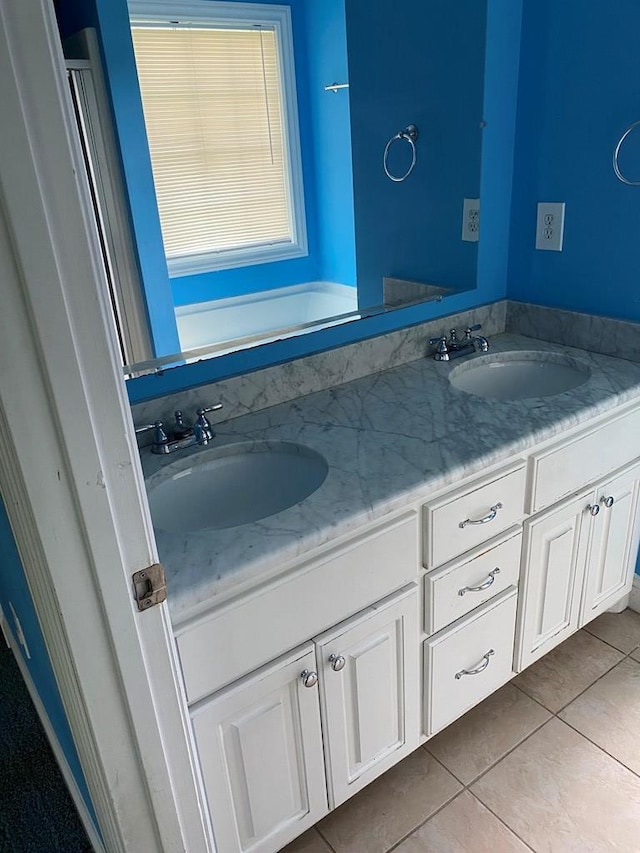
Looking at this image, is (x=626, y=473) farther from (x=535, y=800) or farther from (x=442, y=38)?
(x=442, y=38)

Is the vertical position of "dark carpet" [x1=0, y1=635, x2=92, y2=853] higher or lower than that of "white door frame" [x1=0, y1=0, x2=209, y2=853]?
lower

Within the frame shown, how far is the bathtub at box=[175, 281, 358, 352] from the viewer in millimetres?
1381

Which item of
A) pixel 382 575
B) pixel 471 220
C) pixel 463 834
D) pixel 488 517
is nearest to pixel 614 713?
pixel 463 834

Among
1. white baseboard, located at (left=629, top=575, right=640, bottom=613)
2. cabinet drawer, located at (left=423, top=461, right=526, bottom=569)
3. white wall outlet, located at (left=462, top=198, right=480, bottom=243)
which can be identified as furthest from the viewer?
white baseboard, located at (left=629, top=575, right=640, bottom=613)

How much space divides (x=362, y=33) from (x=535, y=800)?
74.3 inches

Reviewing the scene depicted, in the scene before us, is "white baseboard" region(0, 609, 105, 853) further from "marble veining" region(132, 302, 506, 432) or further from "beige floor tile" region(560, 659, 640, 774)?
"beige floor tile" region(560, 659, 640, 774)

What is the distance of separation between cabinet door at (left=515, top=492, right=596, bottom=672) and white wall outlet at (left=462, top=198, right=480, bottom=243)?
2.70ft

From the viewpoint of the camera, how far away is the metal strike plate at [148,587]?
757mm

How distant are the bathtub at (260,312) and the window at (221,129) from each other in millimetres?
89

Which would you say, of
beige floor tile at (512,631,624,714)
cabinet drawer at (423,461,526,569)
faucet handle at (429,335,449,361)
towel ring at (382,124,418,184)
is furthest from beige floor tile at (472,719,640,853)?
towel ring at (382,124,418,184)

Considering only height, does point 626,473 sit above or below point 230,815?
above

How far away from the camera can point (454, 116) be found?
5.81 ft

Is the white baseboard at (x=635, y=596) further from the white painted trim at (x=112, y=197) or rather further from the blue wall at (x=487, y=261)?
the white painted trim at (x=112, y=197)

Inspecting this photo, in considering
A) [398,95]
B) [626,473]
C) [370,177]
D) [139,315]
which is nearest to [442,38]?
[398,95]
